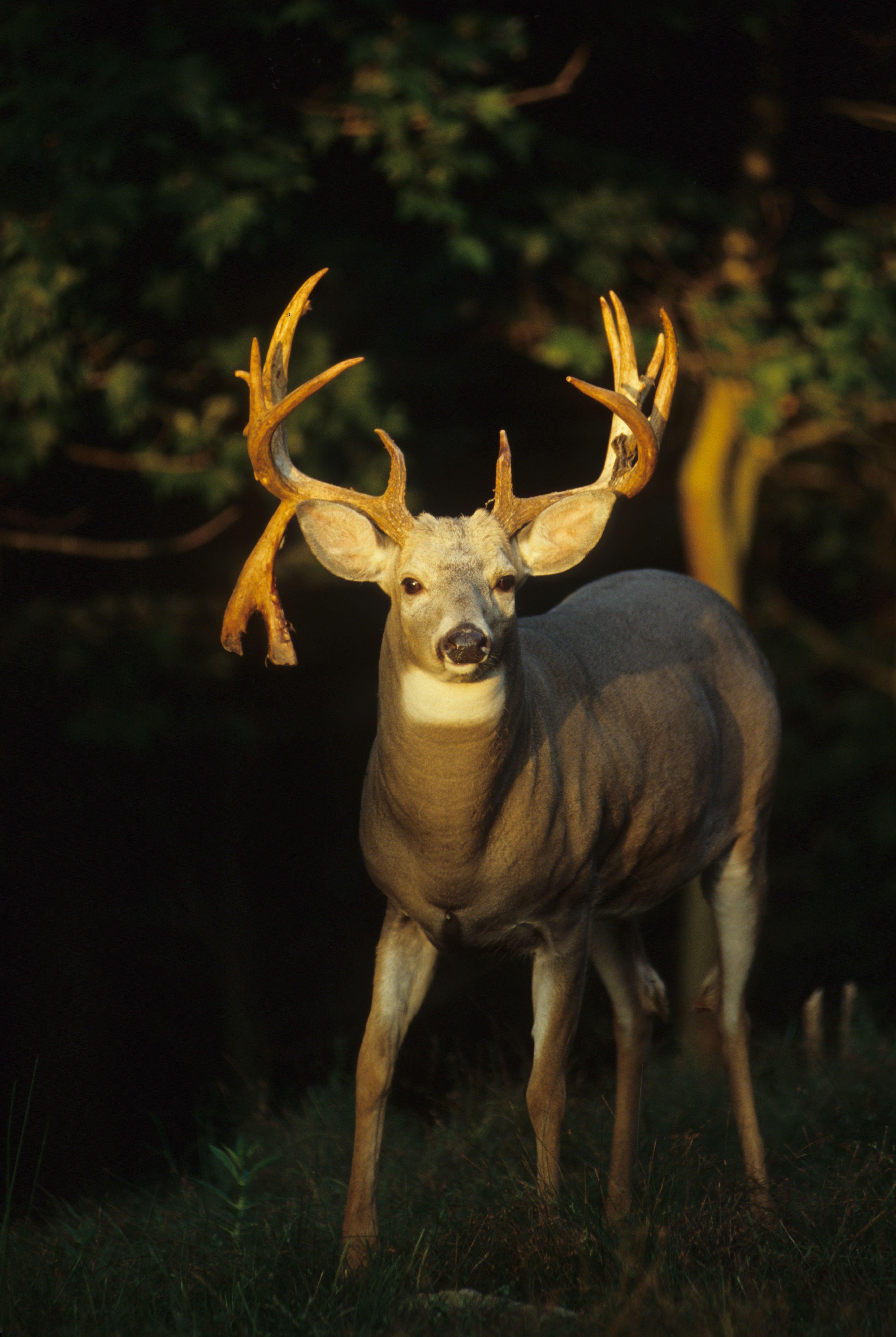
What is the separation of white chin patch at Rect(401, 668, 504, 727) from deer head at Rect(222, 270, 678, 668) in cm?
4

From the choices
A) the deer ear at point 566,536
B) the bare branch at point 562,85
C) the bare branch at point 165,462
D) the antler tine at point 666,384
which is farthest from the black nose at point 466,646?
the bare branch at point 562,85

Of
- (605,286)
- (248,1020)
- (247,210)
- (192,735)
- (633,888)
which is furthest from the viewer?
(248,1020)

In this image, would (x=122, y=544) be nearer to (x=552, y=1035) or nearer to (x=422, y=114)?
(x=422, y=114)

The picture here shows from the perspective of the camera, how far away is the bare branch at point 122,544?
794 centimetres

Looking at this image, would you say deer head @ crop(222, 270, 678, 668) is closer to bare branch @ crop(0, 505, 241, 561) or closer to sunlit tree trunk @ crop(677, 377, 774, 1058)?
bare branch @ crop(0, 505, 241, 561)

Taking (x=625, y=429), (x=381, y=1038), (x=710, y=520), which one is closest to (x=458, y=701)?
(x=381, y=1038)

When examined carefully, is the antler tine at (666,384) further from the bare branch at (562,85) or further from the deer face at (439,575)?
the bare branch at (562,85)

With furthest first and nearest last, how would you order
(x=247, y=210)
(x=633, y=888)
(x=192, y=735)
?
(x=192, y=735), (x=247, y=210), (x=633, y=888)

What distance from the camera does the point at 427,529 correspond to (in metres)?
3.95

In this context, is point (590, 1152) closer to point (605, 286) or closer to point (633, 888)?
point (633, 888)

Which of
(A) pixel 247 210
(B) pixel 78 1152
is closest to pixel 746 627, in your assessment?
(A) pixel 247 210

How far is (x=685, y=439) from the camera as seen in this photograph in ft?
32.2

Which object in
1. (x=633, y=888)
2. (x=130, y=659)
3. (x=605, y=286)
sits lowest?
(x=130, y=659)

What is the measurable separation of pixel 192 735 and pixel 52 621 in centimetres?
118
